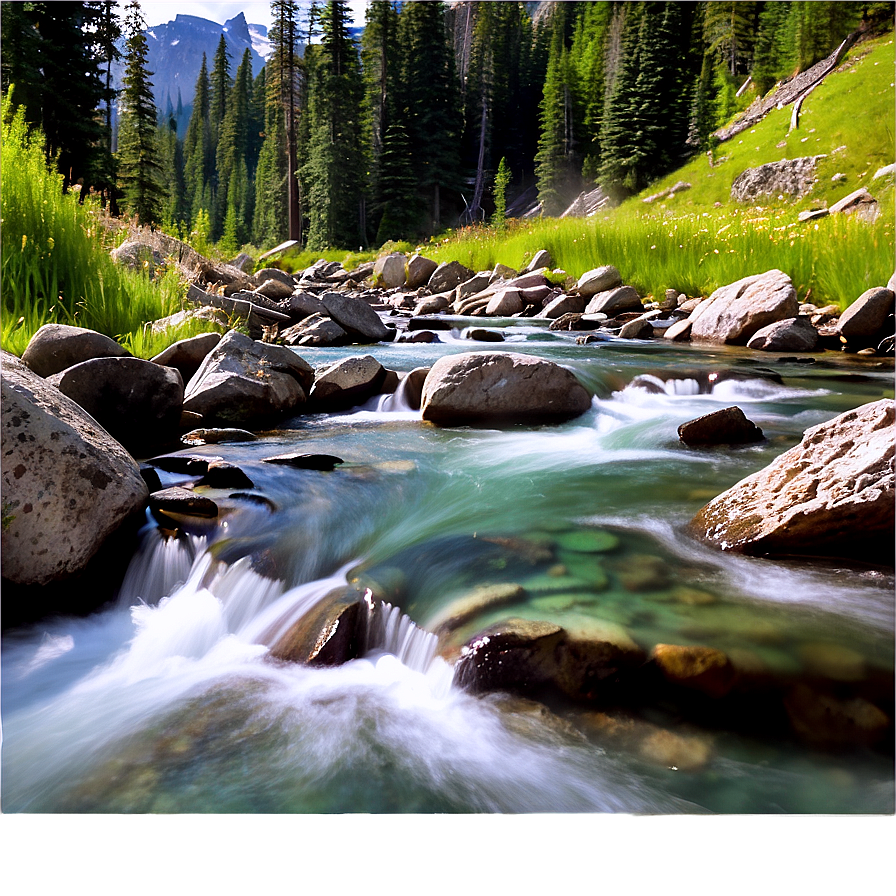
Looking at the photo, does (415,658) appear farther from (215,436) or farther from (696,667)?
(215,436)

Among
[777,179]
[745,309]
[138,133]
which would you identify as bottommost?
[745,309]

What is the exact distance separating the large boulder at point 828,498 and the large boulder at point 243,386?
11.1 feet

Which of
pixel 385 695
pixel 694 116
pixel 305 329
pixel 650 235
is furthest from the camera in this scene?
pixel 694 116

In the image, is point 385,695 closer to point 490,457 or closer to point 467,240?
point 490,457

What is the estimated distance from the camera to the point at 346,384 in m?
5.34

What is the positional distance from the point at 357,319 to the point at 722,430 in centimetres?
577

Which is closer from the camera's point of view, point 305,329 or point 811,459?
point 811,459

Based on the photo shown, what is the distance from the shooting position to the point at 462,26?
125 feet

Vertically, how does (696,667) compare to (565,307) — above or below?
below

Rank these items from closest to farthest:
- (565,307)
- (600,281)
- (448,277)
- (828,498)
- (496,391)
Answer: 1. (828,498)
2. (496,391)
3. (565,307)
4. (600,281)
5. (448,277)

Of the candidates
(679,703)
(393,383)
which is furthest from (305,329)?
(679,703)

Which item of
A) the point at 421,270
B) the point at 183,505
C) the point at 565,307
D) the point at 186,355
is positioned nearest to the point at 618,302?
the point at 565,307

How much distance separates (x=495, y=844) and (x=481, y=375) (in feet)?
11.5

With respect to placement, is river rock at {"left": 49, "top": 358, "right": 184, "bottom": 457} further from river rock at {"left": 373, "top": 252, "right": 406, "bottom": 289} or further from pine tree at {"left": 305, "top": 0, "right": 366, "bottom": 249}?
pine tree at {"left": 305, "top": 0, "right": 366, "bottom": 249}
